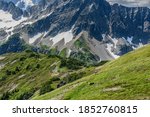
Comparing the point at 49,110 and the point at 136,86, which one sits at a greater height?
the point at 49,110

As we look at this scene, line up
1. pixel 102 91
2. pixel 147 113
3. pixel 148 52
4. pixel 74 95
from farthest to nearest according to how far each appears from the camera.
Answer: pixel 148 52 → pixel 74 95 → pixel 102 91 → pixel 147 113

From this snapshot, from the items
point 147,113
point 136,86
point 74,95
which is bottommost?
point 74,95

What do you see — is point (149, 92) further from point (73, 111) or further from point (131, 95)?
point (73, 111)

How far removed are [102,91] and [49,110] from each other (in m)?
38.1

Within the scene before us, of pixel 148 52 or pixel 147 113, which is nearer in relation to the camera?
pixel 147 113

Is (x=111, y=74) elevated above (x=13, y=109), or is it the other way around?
(x=13, y=109)

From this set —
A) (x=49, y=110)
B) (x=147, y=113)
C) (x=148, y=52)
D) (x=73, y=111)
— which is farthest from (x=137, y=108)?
(x=148, y=52)

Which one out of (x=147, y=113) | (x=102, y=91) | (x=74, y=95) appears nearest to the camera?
(x=147, y=113)

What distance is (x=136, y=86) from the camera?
208 ft

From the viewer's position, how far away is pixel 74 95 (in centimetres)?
8156

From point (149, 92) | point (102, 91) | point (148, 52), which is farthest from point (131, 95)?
point (148, 52)

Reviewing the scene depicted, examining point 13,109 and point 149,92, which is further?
point 149,92

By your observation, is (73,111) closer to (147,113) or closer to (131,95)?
(147,113)

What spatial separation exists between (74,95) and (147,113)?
171 feet
